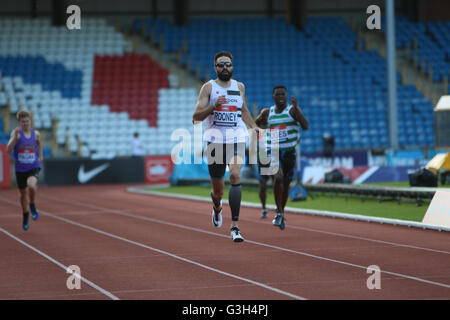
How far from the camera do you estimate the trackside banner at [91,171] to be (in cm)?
3212

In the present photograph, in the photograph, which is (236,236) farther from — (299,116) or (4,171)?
(4,171)

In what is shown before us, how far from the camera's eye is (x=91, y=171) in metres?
32.6

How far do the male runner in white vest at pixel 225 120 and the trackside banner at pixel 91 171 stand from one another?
74.3ft

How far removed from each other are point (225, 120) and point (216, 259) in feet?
6.00

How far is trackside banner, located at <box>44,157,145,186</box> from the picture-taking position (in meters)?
32.1

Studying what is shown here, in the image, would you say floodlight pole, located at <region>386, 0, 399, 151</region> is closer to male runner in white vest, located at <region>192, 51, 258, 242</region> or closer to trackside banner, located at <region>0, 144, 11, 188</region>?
male runner in white vest, located at <region>192, 51, 258, 242</region>

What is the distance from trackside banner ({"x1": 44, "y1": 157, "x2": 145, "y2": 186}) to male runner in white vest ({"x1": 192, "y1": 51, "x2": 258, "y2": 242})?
74.3ft

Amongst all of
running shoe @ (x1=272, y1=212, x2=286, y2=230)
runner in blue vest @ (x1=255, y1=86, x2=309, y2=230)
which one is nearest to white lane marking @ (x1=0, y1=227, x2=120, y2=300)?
running shoe @ (x1=272, y1=212, x2=286, y2=230)

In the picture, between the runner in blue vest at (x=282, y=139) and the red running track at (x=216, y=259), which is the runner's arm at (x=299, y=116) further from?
the red running track at (x=216, y=259)

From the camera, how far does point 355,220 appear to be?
1468 cm

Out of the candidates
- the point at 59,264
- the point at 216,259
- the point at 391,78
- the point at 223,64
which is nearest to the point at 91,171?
the point at 391,78

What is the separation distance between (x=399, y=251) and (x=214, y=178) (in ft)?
8.65

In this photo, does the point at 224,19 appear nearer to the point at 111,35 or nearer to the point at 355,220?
the point at 111,35

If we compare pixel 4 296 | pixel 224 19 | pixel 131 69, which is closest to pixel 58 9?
pixel 131 69
